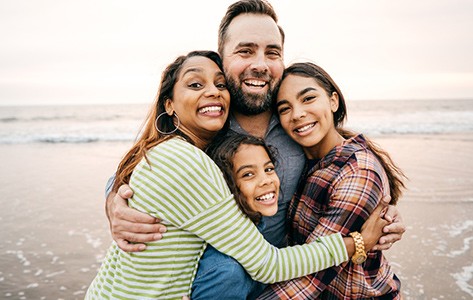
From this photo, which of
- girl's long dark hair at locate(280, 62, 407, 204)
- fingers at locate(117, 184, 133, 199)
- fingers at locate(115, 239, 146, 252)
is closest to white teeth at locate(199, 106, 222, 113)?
girl's long dark hair at locate(280, 62, 407, 204)

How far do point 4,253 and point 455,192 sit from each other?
28.1 feet

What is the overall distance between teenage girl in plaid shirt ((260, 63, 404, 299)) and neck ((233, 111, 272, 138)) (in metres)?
0.17

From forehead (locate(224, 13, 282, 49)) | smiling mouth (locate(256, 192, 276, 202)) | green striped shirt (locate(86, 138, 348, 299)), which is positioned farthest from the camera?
forehead (locate(224, 13, 282, 49))

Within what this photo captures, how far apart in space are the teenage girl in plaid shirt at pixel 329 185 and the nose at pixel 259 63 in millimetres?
182

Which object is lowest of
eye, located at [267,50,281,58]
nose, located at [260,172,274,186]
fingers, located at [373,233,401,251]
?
fingers, located at [373,233,401,251]

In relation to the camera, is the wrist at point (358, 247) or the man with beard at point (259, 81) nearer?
the wrist at point (358, 247)

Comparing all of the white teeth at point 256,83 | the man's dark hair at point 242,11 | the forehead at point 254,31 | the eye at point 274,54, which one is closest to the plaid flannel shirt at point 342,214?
the white teeth at point 256,83

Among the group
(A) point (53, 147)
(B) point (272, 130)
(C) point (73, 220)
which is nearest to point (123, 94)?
(A) point (53, 147)

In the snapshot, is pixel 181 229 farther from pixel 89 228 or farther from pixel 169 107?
pixel 89 228

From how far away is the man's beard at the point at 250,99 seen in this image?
2906mm

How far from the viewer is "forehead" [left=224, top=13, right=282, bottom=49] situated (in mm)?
3029

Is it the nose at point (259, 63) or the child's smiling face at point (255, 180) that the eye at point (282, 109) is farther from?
the child's smiling face at point (255, 180)

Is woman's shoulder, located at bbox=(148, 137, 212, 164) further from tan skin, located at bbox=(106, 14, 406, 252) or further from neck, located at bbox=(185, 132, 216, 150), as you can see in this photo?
tan skin, located at bbox=(106, 14, 406, 252)

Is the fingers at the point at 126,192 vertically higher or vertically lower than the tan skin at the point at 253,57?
lower
